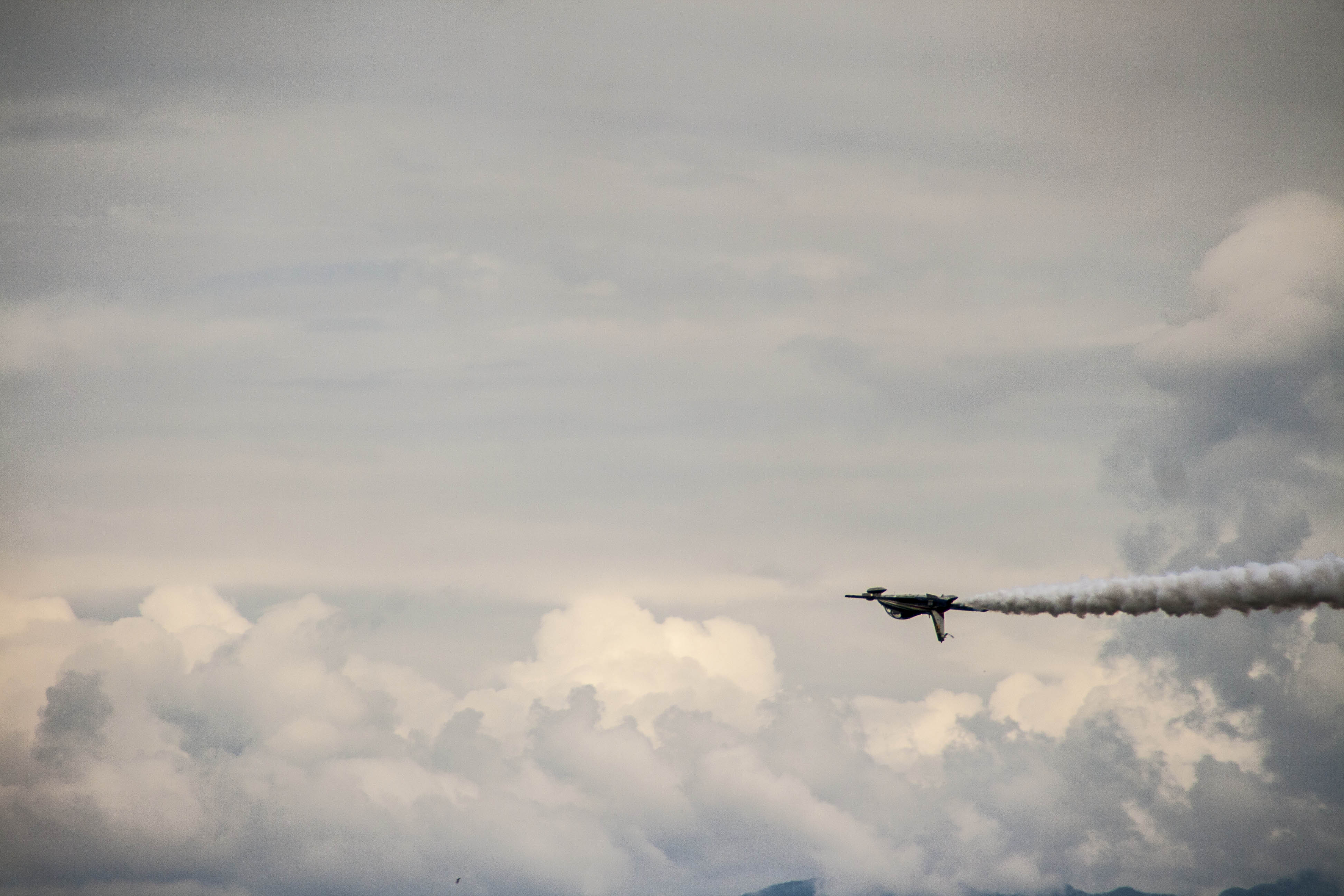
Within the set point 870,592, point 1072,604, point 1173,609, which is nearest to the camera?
point 1173,609

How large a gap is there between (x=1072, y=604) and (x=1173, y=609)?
1279 centimetres

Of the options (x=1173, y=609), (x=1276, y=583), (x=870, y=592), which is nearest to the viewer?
(x=1276, y=583)

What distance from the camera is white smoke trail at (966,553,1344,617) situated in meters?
108

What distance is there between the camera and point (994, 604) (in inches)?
5541

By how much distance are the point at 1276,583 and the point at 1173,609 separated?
1133 cm

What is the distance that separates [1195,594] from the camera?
118938 millimetres

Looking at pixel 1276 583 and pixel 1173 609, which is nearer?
pixel 1276 583

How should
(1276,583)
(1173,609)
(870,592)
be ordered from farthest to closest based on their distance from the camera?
1. (870,592)
2. (1173,609)
3. (1276,583)

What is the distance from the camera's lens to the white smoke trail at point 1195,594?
108375 mm

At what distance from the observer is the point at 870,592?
152 meters

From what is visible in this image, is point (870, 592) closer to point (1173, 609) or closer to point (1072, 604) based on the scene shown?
point (1072, 604)

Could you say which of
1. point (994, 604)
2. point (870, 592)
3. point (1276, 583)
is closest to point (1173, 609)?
point (1276, 583)

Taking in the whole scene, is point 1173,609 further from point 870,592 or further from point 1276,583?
point 870,592

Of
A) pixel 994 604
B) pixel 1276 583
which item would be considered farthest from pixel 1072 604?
pixel 1276 583
